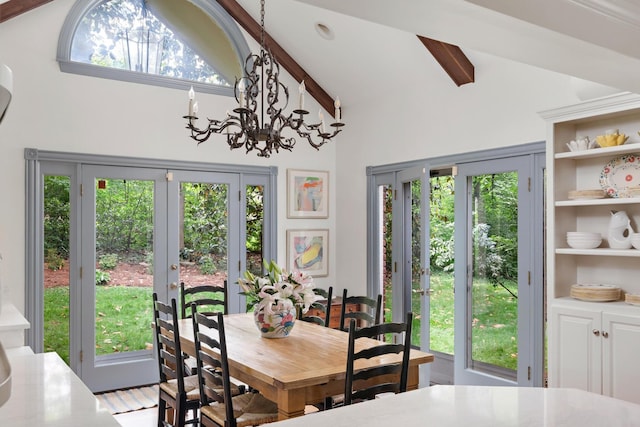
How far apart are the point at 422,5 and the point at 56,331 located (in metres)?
4.31

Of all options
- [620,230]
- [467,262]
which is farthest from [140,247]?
[620,230]

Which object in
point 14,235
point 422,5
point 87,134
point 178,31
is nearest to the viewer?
point 422,5

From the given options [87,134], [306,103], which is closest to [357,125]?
[306,103]

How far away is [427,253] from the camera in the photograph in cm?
476

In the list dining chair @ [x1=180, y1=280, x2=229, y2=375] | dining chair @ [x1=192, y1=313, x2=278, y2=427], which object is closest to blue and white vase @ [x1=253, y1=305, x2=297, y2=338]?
dining chair @ [x1=192, y1=313, x2=278, y2=427]

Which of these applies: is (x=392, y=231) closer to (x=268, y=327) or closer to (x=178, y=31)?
(x=268, y=327)

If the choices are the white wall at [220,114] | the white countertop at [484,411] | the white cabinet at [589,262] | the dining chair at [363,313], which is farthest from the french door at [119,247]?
the white countertop at [484,411]

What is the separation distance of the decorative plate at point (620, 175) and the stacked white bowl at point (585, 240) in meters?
0.29

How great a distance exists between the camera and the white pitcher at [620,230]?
332 centimetres

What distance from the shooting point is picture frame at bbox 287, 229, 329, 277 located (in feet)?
18.7

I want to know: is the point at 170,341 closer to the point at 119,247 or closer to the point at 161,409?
the point at 161,409

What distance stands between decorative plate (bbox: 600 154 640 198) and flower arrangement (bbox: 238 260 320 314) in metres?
2.00

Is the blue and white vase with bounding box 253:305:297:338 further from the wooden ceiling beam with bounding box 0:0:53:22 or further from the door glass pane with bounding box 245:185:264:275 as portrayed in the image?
the wooden ceiling beam with bounding box 0:0:53:22

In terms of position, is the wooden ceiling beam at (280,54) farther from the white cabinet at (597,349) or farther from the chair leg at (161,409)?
the white cabinet at (597,349)
